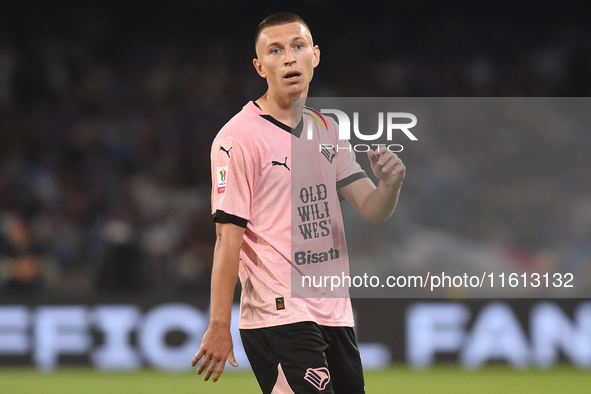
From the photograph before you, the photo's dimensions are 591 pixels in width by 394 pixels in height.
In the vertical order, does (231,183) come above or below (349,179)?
below

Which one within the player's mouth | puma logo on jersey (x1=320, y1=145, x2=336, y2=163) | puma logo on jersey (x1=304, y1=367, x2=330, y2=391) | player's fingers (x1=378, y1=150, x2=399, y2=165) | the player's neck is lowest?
puma logo on jersey (x1=304, y1=367, x2=330, y2=391)

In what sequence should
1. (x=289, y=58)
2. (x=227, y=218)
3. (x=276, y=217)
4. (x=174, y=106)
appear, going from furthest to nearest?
(x=174, y=106) → (x=289, y=58) → (x=276, y=217) → (x=227, y=218)

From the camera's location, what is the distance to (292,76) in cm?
364

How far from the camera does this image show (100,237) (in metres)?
10.1

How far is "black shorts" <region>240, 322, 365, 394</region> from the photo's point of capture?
10.9 feet

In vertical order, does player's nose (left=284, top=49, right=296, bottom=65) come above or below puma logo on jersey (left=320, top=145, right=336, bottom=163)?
above

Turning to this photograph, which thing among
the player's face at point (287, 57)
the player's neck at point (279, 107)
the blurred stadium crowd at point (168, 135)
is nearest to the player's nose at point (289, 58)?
the player's face at point (287, 57)

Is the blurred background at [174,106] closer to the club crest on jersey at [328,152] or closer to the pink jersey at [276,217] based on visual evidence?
the club crest on jersey at [328,152]

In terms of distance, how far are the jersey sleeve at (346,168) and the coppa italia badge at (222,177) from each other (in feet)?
2.05

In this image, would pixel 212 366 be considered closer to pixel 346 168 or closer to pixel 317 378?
pixel 317 378

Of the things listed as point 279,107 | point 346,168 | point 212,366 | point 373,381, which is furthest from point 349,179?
point 373,381

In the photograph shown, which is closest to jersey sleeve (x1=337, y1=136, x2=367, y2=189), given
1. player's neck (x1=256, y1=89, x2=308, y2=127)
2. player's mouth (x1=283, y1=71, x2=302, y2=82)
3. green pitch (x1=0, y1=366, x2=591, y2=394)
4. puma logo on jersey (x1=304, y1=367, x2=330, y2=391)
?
player's neck (x1=256, y1=89, x2=308, y2=127)

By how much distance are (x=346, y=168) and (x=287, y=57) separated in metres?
0.59

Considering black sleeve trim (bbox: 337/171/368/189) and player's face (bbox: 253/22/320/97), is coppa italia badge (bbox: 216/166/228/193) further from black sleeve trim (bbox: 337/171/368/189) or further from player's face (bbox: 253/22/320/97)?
black sleeve trim (bbox: 337/171/368/189)
